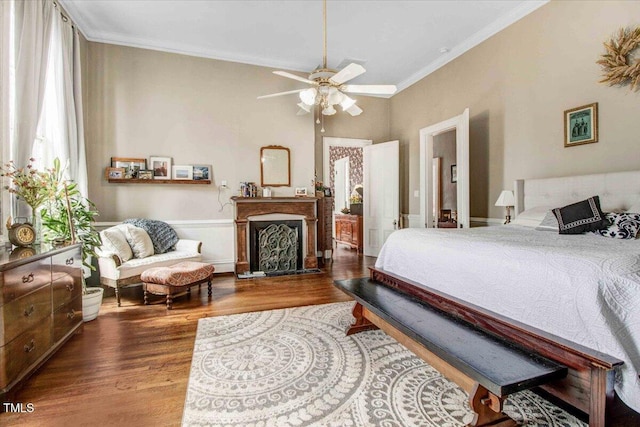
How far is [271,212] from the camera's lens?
4852 mm

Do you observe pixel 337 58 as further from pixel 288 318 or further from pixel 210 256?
pixel 288 318

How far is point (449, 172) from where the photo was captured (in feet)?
23.0

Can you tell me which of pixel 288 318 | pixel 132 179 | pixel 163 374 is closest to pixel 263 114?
pixel 132 179

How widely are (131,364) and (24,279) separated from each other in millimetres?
840

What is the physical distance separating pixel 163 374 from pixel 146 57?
14.0 ft

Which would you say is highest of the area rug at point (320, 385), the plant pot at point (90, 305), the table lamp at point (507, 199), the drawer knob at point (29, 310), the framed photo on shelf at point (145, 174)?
the framed photo on shelf at point (145, 174)

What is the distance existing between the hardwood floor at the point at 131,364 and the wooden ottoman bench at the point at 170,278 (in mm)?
183

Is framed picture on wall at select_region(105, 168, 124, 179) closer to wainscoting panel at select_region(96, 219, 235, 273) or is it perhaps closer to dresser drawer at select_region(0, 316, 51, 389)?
wainscoting panel at select_region(96, 219, 235, 273)

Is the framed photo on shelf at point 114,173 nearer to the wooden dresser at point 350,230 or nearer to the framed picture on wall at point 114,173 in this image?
the framed picture on wall at point 114,173

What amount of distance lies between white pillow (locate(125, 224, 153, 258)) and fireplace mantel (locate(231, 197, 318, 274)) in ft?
4.15

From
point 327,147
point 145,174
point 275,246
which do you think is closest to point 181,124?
point 145,174

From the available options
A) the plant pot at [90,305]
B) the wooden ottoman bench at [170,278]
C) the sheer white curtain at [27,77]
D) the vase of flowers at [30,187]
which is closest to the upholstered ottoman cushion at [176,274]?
the wooden ottoman bench at [170,278]

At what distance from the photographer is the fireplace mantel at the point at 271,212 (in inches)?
184

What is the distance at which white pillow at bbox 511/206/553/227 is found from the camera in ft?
9.96
